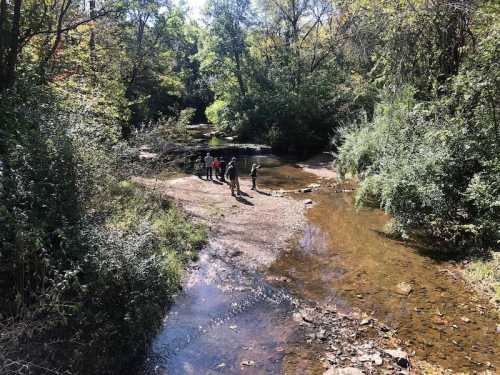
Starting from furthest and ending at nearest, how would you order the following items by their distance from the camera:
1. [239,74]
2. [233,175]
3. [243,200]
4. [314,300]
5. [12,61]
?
[239,74] < [233,175] < [243,200] < [12,61] < [314,300]

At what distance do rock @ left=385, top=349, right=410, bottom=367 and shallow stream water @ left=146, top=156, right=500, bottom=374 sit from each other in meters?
0.25

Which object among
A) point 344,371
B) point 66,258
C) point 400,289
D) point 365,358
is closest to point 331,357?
point 344,371

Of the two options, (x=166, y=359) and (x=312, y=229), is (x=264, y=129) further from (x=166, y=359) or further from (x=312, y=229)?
(x=166, y=359)

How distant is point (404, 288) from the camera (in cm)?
915

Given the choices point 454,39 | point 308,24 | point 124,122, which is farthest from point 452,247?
point 308,24

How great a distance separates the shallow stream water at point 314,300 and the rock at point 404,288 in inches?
2.7

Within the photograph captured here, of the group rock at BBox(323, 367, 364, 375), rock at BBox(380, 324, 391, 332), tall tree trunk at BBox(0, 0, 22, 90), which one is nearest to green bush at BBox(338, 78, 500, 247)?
rock at BBox(380, 324, 391, 332)

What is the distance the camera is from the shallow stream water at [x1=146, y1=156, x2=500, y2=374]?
6.65 meters

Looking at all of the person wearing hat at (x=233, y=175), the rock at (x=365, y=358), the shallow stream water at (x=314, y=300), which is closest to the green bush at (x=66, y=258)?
the shallow stream water at (x=314, y=300)

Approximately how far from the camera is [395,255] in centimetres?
1109

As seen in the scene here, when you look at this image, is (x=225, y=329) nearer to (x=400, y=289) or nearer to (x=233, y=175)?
(x=400, y=289)

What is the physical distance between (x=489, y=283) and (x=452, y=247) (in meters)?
2.34

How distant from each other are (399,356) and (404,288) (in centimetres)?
275

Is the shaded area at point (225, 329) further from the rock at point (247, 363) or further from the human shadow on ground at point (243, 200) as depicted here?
the human shadow on ground at point (243, 200)
